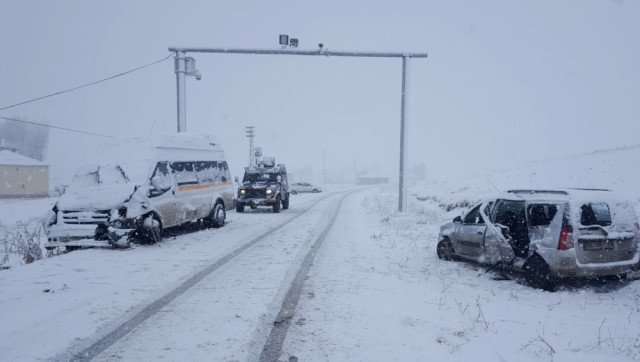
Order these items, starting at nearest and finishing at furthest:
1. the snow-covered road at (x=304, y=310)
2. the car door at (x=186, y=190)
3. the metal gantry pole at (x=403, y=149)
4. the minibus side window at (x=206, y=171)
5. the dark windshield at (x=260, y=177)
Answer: the snow-covered road at (x=304, y=310), the car door at (x=186, y=190), the minibus side window at (x=206, y=171), the metal gantry pole at (x=403, y=149), the dark windshield at (x=260, y=177)

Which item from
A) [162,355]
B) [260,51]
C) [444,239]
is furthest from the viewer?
[260,51]

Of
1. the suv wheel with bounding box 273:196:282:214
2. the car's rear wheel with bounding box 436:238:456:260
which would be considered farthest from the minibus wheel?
the suv wheel with bounding box 273:196:282:214

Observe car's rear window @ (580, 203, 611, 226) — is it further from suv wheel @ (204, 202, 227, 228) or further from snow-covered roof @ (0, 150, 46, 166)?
snow-covered roof @ (0, 150, 46, 166)

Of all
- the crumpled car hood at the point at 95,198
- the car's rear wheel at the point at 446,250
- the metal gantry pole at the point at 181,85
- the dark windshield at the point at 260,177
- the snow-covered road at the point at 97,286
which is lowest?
the snow-covered road at the point at 97,286

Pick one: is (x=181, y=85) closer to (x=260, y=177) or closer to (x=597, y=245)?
(x=260, y=177)

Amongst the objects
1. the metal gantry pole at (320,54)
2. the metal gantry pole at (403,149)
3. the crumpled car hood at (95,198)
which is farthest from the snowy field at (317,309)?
the metal gantry pole at (320,54)

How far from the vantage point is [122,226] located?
9.62 meters

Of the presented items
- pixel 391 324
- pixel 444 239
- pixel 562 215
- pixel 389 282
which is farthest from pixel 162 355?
pixel 444 239

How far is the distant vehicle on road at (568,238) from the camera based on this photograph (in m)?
6.36

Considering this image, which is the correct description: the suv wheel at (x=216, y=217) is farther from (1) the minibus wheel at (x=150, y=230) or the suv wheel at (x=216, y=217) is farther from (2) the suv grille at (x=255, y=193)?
(2) the suv grille at (x=255, y=193)

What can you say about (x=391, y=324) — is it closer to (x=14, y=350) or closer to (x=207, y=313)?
(x=207, y=313)

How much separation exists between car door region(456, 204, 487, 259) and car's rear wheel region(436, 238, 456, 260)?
0.32 m

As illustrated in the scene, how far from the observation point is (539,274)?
6.62m

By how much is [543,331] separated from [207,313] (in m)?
4.02
